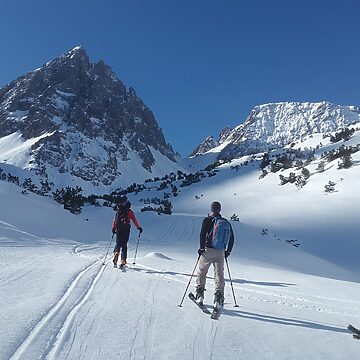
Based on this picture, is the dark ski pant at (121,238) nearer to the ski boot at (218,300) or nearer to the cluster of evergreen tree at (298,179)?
the ski boot at (218,300)

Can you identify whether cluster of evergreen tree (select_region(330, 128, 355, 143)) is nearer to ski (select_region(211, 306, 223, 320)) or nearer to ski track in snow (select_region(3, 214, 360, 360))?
ski track in snow (select_region(3, 214, 360, 360))

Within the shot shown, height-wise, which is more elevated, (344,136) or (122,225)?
(344,136)

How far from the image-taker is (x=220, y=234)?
6016mm

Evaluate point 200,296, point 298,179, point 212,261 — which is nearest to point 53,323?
point 200,296

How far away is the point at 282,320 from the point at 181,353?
2.10 meters

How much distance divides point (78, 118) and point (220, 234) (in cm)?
13110

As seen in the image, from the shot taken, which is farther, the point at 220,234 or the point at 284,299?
the point at 284,299

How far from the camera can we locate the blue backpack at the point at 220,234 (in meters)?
6.01

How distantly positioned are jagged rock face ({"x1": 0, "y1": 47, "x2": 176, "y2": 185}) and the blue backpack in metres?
97.4

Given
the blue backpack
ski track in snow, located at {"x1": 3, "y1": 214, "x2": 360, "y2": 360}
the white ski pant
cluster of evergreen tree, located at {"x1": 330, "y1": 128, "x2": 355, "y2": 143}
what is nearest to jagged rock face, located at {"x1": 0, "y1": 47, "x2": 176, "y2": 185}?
cluster of evergreen tree, located at {"x1": 330, "y1": 128, "x2": 355, "y2": 143}

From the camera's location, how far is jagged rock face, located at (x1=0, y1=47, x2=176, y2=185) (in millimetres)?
110938

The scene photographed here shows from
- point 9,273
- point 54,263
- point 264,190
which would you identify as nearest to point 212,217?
point 9,273

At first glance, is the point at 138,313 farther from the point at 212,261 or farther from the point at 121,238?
the point at 121,238

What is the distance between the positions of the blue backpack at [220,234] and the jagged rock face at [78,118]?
97427 millimetres
